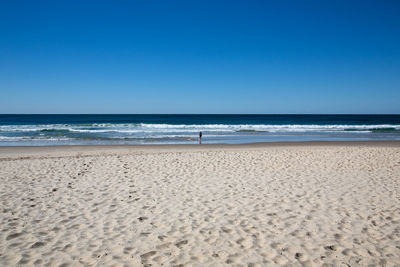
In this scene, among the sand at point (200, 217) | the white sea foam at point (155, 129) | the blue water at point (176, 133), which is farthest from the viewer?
the white sea foam at point (155, 129)

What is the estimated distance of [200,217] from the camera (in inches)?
199

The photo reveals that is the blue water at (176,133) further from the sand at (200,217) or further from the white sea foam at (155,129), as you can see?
the sand at (200,217)

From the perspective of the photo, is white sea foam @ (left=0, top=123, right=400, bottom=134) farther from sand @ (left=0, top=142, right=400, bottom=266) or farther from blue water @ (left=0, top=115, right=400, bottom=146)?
sand @ (left=0, top=142, right=400, bottom=266)

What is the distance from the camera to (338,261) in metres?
3.57

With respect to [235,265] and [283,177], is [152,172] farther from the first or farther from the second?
[235,265]

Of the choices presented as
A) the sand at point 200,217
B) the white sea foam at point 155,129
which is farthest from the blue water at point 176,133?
the sand at point 200,217

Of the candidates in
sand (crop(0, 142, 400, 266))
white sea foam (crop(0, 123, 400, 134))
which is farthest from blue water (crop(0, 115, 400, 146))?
sand (crop(0, 142, 400, 266))

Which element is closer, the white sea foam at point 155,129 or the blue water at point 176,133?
the blue water at point 176,133

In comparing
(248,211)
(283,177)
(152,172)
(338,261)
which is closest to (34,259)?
(248,211)

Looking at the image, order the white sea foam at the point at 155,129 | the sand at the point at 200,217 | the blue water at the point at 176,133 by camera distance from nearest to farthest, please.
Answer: the sand at the point at 200,217, the blue water at the point at 176,133, the white sea foam at the point at 155,129

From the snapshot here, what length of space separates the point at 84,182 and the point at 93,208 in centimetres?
242

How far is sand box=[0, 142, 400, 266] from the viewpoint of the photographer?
3.69m

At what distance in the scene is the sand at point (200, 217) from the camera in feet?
12.1

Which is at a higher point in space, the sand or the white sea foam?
the white sea foam
